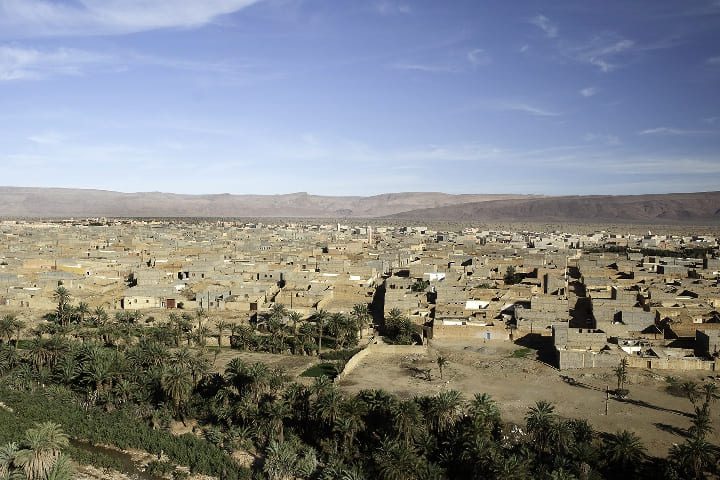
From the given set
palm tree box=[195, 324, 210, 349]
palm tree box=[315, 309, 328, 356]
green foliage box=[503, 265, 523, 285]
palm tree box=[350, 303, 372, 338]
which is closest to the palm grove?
palm tree box=[195, 324, 210, 349]

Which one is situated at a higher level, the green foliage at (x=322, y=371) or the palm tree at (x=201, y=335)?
the palm tree at (x=201, y=335)

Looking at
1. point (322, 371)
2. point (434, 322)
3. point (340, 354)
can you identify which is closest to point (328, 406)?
point (322, 371)

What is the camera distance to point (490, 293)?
4472 centimetres

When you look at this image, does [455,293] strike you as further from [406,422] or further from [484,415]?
[406,422]

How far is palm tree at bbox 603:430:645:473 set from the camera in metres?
20.2

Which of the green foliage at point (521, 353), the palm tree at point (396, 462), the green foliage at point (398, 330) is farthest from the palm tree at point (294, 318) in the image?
the palm tree at point (396, 462)

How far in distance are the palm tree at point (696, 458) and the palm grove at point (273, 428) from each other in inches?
1.9

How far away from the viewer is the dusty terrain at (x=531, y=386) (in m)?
24.3

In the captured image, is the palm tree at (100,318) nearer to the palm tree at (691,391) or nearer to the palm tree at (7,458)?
the palm tree at (7,458)

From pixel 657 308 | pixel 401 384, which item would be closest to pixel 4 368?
pixel 401 384

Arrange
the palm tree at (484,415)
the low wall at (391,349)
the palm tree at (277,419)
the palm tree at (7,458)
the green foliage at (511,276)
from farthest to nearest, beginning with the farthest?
the green foliage at (511,276)
the low wall at (391,349)
the palm tree at (277,419)
the palm tree at (484,415)
the palm tree at (7,458)

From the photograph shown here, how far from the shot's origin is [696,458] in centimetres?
1909

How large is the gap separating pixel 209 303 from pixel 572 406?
88.7 feet

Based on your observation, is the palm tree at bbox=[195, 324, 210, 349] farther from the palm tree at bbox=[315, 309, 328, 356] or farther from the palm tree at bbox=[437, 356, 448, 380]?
the palm tree at bbox=[437, 356, 448, 380]
